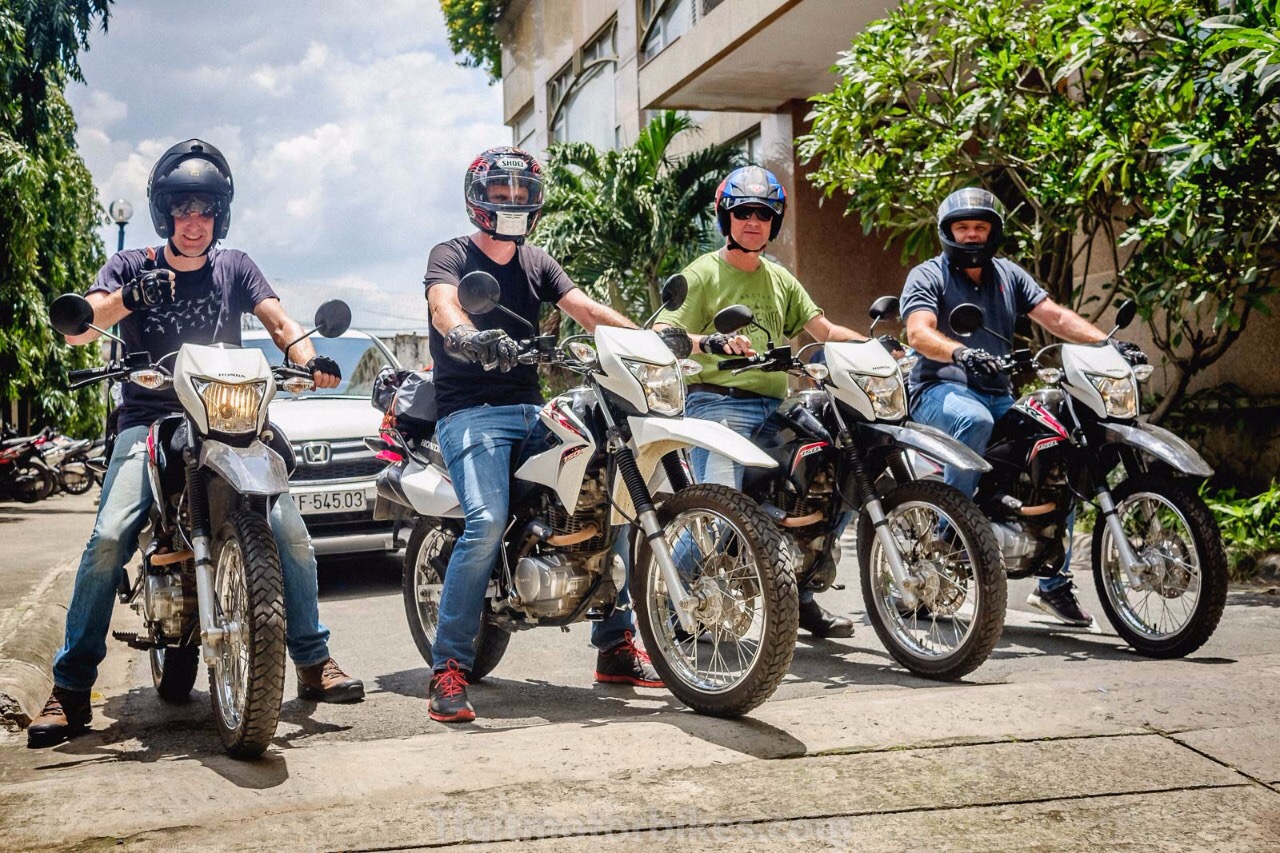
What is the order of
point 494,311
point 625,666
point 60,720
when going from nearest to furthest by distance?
→ point 60,720, point 494,311, point 625,666

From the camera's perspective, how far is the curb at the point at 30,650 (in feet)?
16.0

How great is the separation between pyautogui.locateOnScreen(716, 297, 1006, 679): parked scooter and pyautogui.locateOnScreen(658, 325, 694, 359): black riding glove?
0.13 metres

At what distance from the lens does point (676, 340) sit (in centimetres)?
470

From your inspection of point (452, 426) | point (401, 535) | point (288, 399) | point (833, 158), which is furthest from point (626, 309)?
point (452, 426)

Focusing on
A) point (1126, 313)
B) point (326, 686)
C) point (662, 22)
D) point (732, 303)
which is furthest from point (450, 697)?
point (662, 22)

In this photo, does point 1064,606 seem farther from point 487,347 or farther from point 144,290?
point 144,290

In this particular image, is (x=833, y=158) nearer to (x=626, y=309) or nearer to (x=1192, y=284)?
(x=1192, y=284)

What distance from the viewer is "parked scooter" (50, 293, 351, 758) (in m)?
3.80

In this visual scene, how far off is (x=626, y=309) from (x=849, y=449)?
13.1 metres

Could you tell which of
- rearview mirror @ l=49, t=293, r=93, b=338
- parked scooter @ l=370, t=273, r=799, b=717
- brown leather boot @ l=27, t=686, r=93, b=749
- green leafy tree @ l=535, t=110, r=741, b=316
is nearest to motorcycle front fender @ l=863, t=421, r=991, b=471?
parked scooter @ l=370, t=273, r=799, b=717

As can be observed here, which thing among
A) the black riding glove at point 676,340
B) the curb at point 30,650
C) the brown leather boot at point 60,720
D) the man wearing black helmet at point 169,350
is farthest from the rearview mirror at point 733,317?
the curb at point 30,650

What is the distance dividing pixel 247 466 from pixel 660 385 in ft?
4.42

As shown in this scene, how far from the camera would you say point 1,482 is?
19062 millimetres

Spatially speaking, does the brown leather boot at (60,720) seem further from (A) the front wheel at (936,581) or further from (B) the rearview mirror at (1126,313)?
(B) the rearview mirror at (1126,313)
